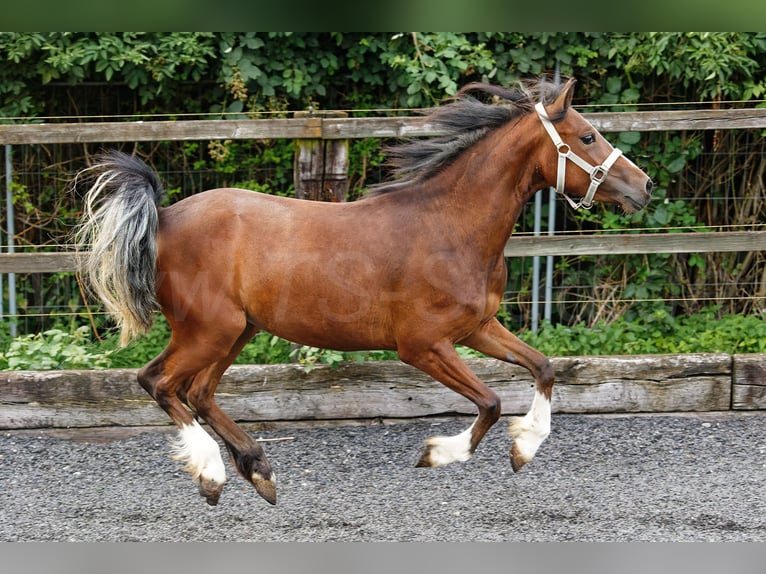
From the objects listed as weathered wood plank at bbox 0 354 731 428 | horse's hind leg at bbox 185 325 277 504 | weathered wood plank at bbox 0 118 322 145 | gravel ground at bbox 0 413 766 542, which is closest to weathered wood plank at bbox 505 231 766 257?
weathered wood plank at bbox 0 354 731 428

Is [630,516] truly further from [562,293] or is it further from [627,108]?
[627,108]

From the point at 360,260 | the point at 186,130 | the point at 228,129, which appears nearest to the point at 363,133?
the point at 228,129

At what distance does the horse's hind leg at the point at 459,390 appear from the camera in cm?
374

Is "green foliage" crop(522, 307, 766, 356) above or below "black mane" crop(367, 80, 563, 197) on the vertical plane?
below

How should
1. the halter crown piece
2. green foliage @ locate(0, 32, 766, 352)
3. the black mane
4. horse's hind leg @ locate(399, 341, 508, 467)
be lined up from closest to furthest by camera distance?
the halter crown piece
horse's hind leg @ locate(399, 341, 508, 467)
the black mane
green foliage @ locate(0, 32, 766, 352)

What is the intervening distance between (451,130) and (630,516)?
79.1 inches

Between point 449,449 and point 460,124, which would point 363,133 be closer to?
point 460,124

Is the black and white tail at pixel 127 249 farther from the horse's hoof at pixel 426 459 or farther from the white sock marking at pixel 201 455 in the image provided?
the horse's hoof at pixel 426 459

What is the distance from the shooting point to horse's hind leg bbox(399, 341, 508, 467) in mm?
3740

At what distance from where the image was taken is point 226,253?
379 centimetres

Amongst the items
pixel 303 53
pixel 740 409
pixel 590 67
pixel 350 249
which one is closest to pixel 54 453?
pixel 350 249

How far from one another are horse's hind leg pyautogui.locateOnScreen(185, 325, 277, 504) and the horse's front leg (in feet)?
3.60

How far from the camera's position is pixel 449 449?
3738 millimetres

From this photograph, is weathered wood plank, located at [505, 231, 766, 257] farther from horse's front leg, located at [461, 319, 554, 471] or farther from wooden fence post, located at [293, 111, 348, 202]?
horse's front leg, located at [461, 319, 554, 471]
